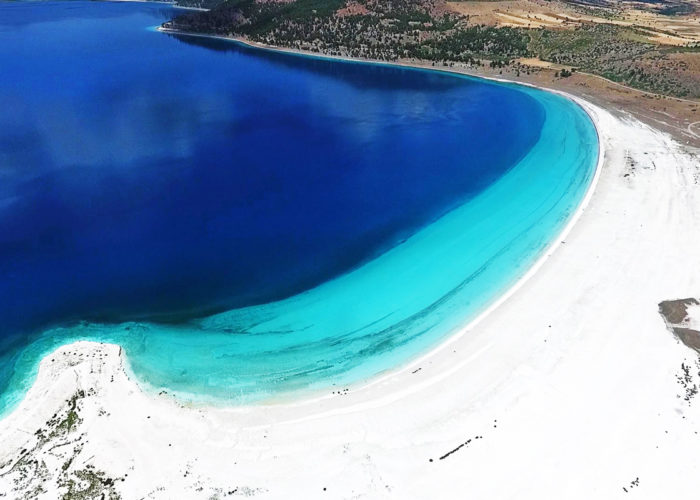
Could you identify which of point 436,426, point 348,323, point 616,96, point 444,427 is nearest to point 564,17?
point 616,96

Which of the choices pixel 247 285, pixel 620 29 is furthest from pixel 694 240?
pixel 620 29

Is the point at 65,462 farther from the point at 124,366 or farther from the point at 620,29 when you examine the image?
the point at 620,29

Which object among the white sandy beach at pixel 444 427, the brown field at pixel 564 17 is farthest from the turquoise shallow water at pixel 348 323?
the brown field at pixel 564 17

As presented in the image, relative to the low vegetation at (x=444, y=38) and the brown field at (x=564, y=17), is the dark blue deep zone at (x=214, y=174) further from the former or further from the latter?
the brown field at (x=564, y=17)

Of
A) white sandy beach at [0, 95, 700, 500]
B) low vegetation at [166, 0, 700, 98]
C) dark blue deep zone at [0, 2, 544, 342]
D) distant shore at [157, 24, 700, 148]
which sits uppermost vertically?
low vegetation at [166, 0, 700, 98]

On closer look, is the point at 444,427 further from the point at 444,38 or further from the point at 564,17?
the point at 564,17

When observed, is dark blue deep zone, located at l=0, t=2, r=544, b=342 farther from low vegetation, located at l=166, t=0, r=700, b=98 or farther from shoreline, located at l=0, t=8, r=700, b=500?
low vegetation, located at l=166, t=0, r=700, b=98

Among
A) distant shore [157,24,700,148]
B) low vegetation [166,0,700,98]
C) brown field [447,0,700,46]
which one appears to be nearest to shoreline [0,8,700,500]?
distant shore [157,24,700,148]
